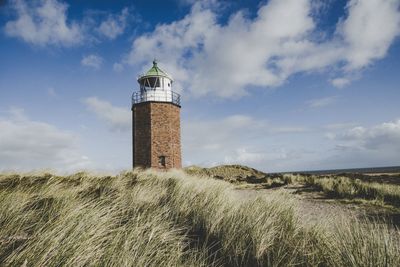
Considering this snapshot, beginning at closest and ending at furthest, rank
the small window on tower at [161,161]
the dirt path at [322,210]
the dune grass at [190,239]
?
1. the dune grass at [190,239]
2. the dirt path at [322,210]
3. the small window on tower at [161,161]

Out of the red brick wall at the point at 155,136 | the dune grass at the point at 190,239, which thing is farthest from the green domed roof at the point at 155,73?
the dune grass at the point at 190,239

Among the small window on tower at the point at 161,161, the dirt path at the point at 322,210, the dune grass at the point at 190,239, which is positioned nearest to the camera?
the dune grass at the point at 190,239

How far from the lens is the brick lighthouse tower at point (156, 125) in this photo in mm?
19594

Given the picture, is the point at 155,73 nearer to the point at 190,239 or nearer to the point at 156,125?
the point at 156,125

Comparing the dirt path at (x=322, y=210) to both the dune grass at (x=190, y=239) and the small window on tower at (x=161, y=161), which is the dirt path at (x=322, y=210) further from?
the small window on tower at (x=161, y=161)

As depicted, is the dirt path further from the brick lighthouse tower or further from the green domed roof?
the green domed roof

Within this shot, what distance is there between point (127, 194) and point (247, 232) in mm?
3236

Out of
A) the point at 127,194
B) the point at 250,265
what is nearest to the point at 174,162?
the point at 127,194

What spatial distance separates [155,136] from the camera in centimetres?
1970

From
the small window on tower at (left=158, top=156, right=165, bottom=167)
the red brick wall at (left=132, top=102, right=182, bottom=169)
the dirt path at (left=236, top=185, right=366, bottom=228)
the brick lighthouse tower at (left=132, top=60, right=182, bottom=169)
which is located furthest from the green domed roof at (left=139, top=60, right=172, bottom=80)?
the dirt path at (left=236, top=185, right=366, bottom=228)

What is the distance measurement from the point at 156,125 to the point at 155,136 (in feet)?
2.56

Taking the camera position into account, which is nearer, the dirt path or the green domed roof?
the dirt path

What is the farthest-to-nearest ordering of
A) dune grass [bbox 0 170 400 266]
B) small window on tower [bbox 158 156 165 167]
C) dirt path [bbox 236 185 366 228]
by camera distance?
1. small window on tower [bbox 158 156 165 167]
2. dirt path [bbox 236 185 366 228]
3. dune grass [bbox 0 170 400 266]

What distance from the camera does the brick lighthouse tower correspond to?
19594 millimetres
